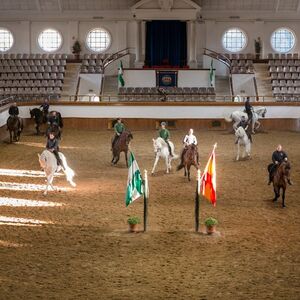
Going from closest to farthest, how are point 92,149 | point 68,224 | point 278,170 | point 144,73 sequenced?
point 68,224, point 278,170, point 92,149, point 144,73

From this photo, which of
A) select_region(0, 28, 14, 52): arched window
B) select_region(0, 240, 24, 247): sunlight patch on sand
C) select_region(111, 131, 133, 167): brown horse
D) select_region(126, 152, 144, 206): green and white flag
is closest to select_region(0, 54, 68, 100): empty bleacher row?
select_region(0, 28, 14, 52): arched window

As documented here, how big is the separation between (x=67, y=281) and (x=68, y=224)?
12.7 feet

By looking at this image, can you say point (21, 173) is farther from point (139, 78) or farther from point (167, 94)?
point (139, 78)

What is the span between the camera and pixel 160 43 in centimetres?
4278

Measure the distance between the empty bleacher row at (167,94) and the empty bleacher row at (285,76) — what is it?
333 cm

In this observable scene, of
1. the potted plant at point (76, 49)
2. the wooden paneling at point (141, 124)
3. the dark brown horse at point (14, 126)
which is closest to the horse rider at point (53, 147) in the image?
the dark brown horse at point (14, 126)

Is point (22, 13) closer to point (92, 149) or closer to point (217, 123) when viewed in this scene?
point (217, 123)

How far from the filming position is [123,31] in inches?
1693

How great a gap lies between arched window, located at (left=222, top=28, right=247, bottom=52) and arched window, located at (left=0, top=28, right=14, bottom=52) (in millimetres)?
12244

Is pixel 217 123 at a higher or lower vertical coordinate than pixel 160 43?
lower

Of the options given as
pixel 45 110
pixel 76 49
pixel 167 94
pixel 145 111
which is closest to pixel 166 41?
pixel 76 49

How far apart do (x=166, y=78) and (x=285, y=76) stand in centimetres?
612

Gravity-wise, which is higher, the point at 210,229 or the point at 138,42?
the point at 138,42

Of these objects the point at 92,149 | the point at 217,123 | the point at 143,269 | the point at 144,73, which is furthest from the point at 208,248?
the point at 144,73
